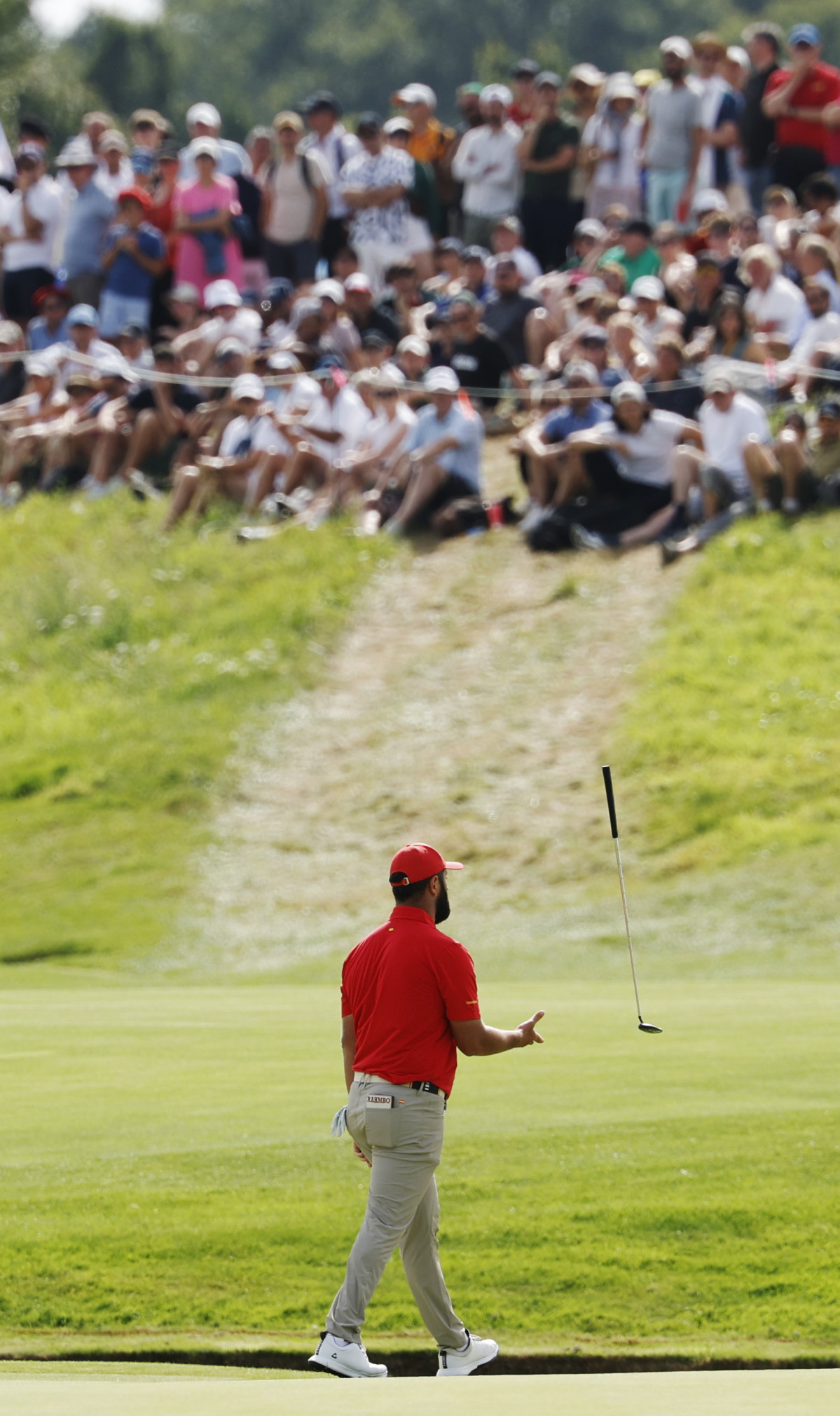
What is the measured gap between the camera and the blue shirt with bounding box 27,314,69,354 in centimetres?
2494

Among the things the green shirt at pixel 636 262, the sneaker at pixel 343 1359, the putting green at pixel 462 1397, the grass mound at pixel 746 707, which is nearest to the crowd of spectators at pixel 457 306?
the green shirt at pixel 636 262

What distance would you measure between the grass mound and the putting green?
34.7 ft

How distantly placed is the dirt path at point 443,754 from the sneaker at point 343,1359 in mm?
8761

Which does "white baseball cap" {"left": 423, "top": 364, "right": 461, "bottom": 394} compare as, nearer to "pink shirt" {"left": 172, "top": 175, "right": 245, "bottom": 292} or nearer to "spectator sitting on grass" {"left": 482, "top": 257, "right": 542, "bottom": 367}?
"spectator sitting on grass" {"left": 482, "top": 257, "right": 542, "bottom": 367}

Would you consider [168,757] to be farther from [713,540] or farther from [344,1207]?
[344,1207]

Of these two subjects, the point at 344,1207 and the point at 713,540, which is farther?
the point at 713,540

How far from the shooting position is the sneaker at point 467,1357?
23.0 feet

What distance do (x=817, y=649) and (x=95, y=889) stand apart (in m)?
7.12

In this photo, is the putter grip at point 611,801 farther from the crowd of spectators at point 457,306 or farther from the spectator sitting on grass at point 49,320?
the spectator sitting on grass at point 49,320

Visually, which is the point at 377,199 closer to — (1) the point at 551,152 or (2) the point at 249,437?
(1) the point at 551,152

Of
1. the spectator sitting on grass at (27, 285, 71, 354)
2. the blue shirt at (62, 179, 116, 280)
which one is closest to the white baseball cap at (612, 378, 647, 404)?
the blue shirt at (62, 179, 116, 280)

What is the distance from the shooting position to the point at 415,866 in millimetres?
6820

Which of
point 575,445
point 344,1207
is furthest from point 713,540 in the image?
point 344,1207

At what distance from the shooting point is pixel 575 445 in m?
20.3
